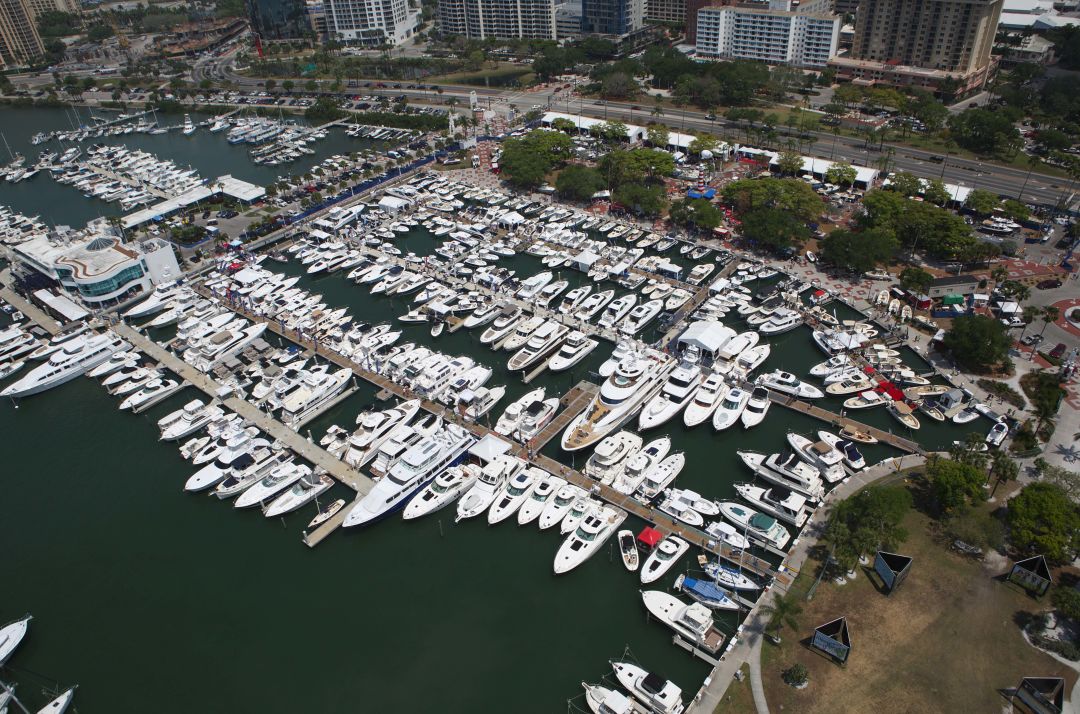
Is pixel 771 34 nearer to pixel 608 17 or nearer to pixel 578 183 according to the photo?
pixel 608 17

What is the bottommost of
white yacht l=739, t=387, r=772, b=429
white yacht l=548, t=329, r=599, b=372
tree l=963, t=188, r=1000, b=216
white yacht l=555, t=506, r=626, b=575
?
white yacht l=555, t=506, r=626, b=575

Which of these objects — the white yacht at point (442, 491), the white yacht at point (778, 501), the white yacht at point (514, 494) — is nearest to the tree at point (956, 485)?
the white yacht at point (778, 501)

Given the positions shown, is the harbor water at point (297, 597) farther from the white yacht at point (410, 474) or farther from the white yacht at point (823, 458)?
the white yacht at point (823, 458)

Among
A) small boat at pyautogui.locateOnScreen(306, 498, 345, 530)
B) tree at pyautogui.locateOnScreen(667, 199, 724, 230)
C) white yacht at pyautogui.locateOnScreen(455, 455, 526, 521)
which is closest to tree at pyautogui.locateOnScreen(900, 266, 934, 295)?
tree at pyautogui.locateOnScreen(667, 199, 724, 230)

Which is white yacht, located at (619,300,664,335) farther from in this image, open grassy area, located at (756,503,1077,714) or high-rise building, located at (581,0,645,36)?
high-rise building, located at (581,0,645,36)

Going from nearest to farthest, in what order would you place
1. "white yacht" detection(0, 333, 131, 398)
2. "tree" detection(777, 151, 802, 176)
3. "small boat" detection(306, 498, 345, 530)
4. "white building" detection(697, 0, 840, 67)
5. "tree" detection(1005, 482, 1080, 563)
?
"tree" detection(1005, 482, 1080, 563) < "small boat" detection(306, 498, 345, 530) < "white yacht" detection(0, 333, 131, 398) < "tree" detection(777, 151, 802, 176) < "white building" detection(697, 0, 840, 67)

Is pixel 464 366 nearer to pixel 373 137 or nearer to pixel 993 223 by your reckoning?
pixel 993 223
